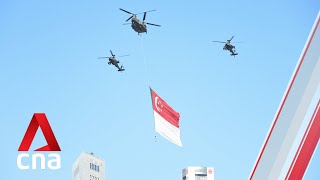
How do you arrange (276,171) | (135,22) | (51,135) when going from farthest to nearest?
(135,22), (51,135), (276,171)

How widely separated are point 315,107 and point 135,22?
2092 inches

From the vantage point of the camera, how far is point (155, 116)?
2139 centimetres

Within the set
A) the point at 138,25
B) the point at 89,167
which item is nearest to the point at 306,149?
the point at 138,25

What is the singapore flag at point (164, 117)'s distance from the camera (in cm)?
2104

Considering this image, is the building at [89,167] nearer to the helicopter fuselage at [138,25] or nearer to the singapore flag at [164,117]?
the helicopter fuselage at [138,25]

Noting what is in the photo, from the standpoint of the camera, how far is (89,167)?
613 feet

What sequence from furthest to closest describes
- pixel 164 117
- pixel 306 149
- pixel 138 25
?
pixel 138 25 < pixel 164 117 < pixel 306 149

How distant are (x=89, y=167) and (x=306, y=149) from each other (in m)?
184

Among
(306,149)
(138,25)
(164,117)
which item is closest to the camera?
(306,149)

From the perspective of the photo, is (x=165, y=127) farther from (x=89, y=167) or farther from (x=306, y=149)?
(x=89, y=167)

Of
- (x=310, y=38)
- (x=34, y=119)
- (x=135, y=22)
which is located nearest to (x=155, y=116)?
(x=34, y=119)

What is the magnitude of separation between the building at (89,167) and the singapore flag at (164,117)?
165m

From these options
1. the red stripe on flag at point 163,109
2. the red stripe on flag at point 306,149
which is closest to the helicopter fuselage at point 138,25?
the red stripe on flag at point 163,109

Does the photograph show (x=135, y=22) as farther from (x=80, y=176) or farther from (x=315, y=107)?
(x=80, y=176)
